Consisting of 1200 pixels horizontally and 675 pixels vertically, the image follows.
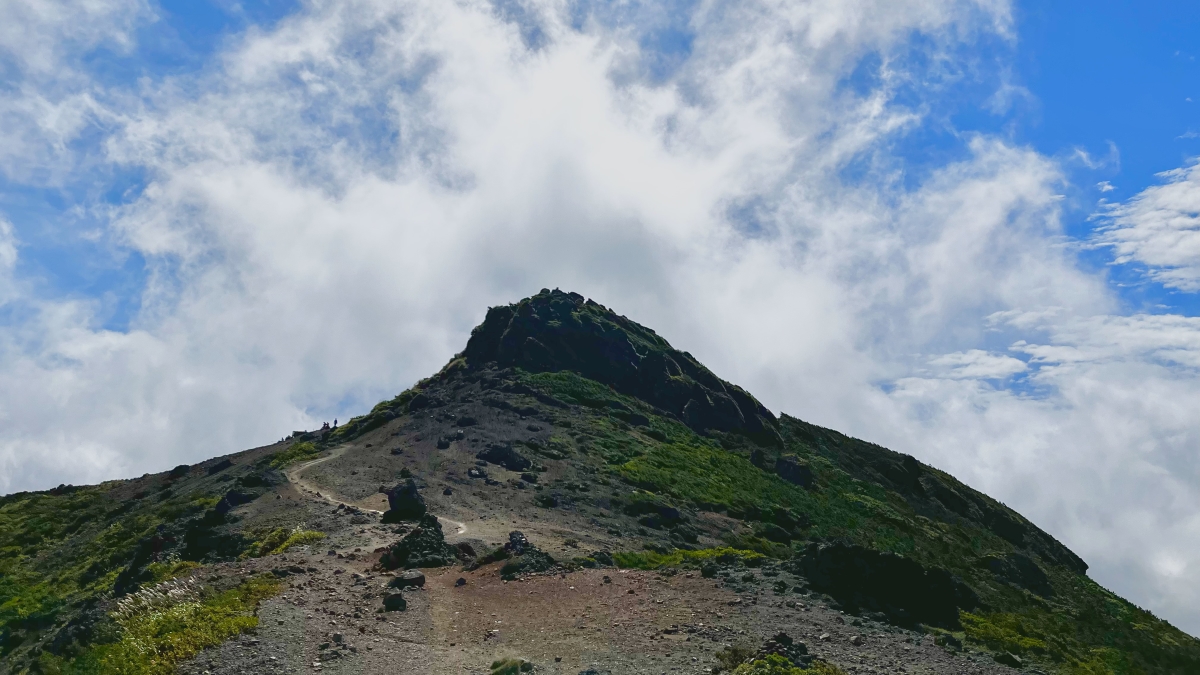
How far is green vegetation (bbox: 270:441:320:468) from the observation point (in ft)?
263

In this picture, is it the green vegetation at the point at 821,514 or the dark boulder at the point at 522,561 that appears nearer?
the dark boulder at the point at 522,561

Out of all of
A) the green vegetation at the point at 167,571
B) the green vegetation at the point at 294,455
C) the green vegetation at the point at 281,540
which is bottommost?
the green vegetation at the point at 167,571

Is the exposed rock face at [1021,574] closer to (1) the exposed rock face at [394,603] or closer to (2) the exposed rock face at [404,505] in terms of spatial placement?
(2) the exposed rock face at [404,505]

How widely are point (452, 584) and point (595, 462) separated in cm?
3987

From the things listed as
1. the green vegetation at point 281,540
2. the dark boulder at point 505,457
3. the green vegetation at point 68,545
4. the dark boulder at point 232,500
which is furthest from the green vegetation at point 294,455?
the green vegetation at point 281,540

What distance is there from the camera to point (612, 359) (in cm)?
10675

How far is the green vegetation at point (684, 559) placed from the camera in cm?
3656

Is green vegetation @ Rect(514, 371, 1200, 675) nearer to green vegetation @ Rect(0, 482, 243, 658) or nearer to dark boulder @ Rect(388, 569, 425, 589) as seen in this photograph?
dark boulder @ Rect(388, 569, 425, 589)

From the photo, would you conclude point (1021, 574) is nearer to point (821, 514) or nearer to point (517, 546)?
point (821, 514)

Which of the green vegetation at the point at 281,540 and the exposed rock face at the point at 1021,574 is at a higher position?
the exposed rock face at the point at 1021,574

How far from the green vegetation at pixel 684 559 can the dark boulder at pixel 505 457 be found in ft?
76.7

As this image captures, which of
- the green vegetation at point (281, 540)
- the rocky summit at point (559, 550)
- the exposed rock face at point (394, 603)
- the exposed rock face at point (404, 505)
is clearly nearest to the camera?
the rocky summit at point (559, 550)

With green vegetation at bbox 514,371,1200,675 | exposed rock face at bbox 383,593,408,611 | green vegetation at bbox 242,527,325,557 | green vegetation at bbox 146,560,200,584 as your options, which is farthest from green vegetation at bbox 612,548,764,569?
green vegetation at bbox 146,560,200,584

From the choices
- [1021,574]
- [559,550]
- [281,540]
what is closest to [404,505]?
[281,540]
